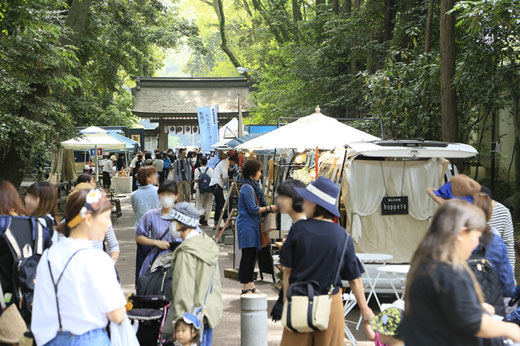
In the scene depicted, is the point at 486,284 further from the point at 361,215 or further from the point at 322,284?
the point at 361,215

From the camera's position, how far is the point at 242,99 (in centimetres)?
4400

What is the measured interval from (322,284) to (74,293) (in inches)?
71.9

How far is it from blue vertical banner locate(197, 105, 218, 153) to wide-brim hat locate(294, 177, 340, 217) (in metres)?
18.3

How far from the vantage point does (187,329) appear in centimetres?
477

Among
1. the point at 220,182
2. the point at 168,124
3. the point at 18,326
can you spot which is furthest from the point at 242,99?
the point at 18,326

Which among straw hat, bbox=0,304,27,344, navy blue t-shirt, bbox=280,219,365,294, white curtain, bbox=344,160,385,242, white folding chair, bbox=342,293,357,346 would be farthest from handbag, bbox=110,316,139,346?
white curtain, bbox=344,160,385,242

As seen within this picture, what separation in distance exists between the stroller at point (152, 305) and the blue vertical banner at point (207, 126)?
1762 centimetres

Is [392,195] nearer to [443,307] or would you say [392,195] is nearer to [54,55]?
[443,307]

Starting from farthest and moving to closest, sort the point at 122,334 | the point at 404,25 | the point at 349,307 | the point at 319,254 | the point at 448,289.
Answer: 1. the point at 404,25
2. the point at 349,307
3. the point at 319,254
4. the point at 122,334
5. the point at 448,289

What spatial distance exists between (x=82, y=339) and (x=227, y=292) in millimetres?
6723

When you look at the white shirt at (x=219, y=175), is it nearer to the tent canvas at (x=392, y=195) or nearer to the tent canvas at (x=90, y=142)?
the tent canvas at (x=90, y=142)

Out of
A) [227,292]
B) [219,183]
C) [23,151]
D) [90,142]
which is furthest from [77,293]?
[90,142]

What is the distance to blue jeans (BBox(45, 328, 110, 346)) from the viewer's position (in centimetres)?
344

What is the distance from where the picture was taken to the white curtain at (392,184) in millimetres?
9164
